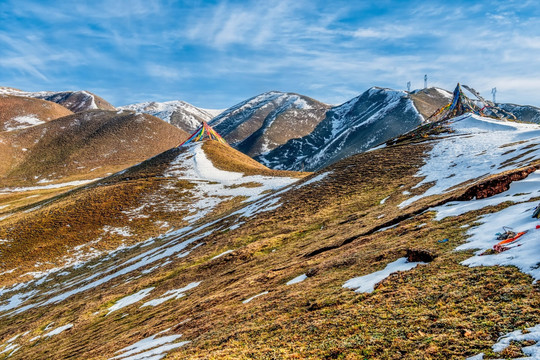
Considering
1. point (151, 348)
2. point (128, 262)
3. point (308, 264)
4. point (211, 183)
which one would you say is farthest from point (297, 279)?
point (211, 183)

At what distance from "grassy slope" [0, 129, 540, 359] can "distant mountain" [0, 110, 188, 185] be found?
120349mm

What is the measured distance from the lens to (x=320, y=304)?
10.7 m

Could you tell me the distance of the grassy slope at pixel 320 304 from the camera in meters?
7.06

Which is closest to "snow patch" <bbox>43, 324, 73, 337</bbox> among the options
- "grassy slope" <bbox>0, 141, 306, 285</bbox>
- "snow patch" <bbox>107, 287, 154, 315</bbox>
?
"snow patch" <bbox>107, 287, 154, 315</bbox>

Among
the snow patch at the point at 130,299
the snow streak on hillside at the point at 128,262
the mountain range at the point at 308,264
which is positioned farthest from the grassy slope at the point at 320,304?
the snow streak on hillside at the point at 128,262

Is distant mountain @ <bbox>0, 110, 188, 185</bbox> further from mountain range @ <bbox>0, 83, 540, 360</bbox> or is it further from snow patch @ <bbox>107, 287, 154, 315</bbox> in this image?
snow patch @ <bbox>107, 287, 154, 315</bbox>

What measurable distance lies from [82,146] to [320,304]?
597ft

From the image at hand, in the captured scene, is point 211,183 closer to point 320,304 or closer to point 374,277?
point 374,277

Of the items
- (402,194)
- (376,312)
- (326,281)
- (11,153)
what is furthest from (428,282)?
(11,153)

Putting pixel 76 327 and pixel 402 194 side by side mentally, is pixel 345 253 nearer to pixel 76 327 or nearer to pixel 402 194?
pixel 402 194

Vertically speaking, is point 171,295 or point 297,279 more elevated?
point 297,279

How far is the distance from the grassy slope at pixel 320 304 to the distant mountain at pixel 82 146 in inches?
4738

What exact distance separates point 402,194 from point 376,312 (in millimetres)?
23917

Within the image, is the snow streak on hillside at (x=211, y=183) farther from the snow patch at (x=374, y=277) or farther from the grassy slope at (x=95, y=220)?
the snow patch at (x=374, y=277)
